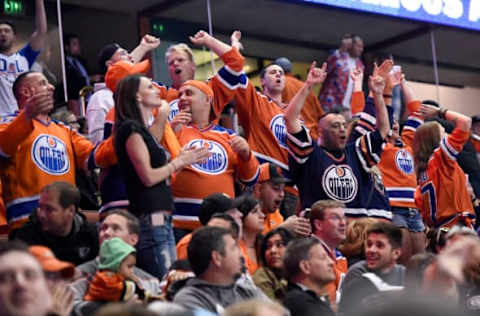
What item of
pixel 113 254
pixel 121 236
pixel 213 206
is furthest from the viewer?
pixel 213 206

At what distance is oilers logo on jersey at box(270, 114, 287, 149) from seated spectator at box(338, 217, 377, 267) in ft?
3.62

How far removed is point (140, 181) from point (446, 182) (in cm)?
333

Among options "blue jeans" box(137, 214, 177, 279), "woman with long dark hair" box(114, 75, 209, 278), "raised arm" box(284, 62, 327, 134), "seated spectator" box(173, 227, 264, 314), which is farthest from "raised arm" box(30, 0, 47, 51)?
"seated spectator" box(173, 227, 264, 314)

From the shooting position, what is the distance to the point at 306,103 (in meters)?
9.98

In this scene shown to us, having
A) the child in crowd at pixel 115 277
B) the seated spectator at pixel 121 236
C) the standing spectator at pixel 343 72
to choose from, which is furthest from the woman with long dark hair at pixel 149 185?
the standing spectator at pixel 343 72

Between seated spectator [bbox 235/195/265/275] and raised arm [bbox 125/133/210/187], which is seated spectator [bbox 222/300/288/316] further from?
seated spectator [bbox 235/195/265/275]

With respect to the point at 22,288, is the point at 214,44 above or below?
above

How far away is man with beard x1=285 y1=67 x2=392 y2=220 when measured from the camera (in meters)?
6.83

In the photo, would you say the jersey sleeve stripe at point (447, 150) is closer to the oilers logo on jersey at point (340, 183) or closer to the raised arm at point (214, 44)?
the oilers logo on jersey at point (340, 183)

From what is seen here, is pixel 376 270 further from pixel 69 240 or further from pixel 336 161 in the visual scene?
pixel 69 240

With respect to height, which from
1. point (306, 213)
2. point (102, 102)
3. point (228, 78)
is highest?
point (228, 78)

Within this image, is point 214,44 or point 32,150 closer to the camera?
point 32,150

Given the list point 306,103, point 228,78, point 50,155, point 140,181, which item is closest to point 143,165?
point 140,181

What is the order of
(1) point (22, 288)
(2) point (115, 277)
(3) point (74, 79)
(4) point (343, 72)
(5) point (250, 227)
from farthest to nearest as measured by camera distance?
(4) point (343, 72) → (3) point (74, 79) → (5) point (250, 227) → (2) point (115, 277) → (1) point (22, 288)
